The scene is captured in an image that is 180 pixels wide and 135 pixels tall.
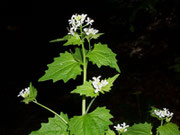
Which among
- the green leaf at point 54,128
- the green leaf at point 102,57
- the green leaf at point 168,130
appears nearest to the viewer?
the green leaf at point 102,57

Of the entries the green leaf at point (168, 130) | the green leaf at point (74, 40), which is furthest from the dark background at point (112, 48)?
the green leaf at point (74, 40)

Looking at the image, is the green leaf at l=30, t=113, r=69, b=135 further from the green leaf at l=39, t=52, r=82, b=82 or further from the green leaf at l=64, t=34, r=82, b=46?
the green leaf at l=64, t=34, r=82, b=46

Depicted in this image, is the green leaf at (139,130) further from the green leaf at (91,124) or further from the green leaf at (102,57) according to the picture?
the green leaf at (102,57)

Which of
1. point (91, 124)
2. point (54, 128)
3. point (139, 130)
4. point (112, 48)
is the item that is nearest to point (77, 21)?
point (91, 124)

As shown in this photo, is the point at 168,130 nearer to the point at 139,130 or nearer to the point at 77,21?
the point at 139,130

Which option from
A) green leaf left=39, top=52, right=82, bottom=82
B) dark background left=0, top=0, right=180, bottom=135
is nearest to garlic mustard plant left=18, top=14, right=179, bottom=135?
green leaf left=39, top=52, right=82, bottom=82
